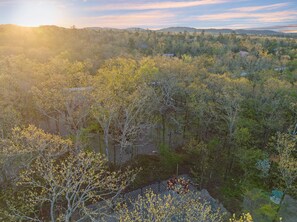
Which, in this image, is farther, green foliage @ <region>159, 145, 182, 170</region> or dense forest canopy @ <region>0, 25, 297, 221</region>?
green foliage @ <region>159, 145, 182, 170</region>

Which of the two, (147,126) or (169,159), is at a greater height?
(147,126)

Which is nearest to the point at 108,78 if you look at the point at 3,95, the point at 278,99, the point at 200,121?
the point at 3,95

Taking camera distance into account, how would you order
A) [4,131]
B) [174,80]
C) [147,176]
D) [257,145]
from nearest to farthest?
[4,131] < [147,176] < [257,145] < [174,80]

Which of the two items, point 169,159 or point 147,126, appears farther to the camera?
point 147,126

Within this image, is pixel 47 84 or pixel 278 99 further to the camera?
pixel 278 99

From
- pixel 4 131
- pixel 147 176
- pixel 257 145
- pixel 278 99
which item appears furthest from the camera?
pixel 278 99

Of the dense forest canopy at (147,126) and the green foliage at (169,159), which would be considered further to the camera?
the green foliage at (169,159)

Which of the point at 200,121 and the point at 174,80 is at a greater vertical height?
the point at 174,80

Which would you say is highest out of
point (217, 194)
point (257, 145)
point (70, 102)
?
point (70, 102)

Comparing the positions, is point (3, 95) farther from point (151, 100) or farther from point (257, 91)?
point (257, 91)
